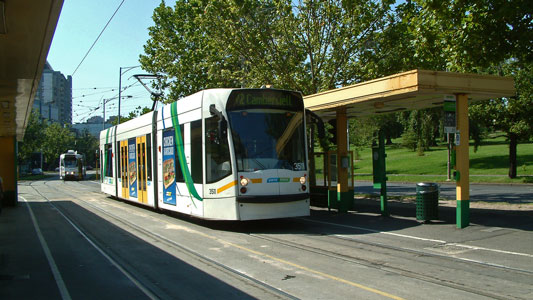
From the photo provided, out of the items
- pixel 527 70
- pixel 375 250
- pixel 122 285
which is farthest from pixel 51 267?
pixel 527 70

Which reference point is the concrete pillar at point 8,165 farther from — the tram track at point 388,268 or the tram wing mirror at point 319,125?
the tram track at point 388,268

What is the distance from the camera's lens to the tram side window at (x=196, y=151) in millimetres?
12016

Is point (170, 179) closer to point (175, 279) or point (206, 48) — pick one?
point (175, 279)

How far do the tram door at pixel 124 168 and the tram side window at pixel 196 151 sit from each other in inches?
305

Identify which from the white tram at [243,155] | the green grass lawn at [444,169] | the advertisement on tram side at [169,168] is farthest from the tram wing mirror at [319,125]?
the green grass lawn at [444,169]

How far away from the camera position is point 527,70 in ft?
84.9

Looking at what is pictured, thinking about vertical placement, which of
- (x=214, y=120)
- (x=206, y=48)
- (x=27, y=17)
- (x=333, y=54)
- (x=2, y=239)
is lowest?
(x=2, y=239)

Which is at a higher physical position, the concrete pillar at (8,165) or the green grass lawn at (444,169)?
the concrete pillar at (8,165)

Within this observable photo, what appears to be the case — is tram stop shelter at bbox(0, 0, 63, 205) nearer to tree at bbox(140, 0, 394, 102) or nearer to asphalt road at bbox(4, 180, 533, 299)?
asphalt road at bbox(4, 180, 533, 299)

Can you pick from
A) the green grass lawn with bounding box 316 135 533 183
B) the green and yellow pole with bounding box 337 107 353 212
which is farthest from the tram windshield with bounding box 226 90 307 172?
the green grass lawn with bounding box 316 135 533 183

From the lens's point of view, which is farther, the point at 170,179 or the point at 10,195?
the point at 10,195

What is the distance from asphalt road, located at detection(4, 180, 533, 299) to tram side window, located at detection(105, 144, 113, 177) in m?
8.54

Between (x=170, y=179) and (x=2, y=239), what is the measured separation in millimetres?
4607

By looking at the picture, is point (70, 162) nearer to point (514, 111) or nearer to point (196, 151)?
point (514, 111)
